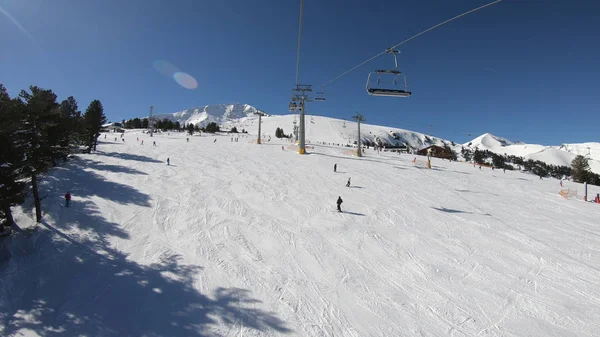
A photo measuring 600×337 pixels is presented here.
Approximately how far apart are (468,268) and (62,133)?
25692 millimetres

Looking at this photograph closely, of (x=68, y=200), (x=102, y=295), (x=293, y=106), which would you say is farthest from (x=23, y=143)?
(x=293, y=106)

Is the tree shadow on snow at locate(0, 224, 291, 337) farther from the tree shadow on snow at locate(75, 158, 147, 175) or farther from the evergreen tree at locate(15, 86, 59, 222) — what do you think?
the tree shadow on snow at locate(75, 158, 147, 175)

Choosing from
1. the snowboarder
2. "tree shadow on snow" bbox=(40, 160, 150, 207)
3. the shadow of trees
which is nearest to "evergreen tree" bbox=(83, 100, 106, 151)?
"tree shadow on snow" bbox=(40, 160, 150, 207)

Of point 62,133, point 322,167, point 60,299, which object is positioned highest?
point 62,133

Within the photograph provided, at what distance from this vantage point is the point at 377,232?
44.4 feet

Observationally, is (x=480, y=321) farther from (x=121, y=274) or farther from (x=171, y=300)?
(x=121, y=274)

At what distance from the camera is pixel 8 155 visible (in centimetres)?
1222

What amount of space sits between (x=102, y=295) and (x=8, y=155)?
921cm

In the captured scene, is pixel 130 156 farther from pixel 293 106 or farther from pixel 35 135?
pixel 293 106

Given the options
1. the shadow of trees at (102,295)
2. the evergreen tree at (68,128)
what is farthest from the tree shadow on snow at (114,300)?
the evergreen tree at (68,128)

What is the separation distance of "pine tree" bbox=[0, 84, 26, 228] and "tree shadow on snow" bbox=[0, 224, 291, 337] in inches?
122

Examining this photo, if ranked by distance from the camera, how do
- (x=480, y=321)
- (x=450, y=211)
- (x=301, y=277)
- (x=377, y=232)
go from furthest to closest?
(x=450, y=211), (x=377, y=232), (x=301, y=277), (x=480, y=321)

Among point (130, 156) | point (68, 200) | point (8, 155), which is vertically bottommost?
point (68, 200)

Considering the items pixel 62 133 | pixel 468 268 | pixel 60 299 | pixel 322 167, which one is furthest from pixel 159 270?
pixel 322 167
